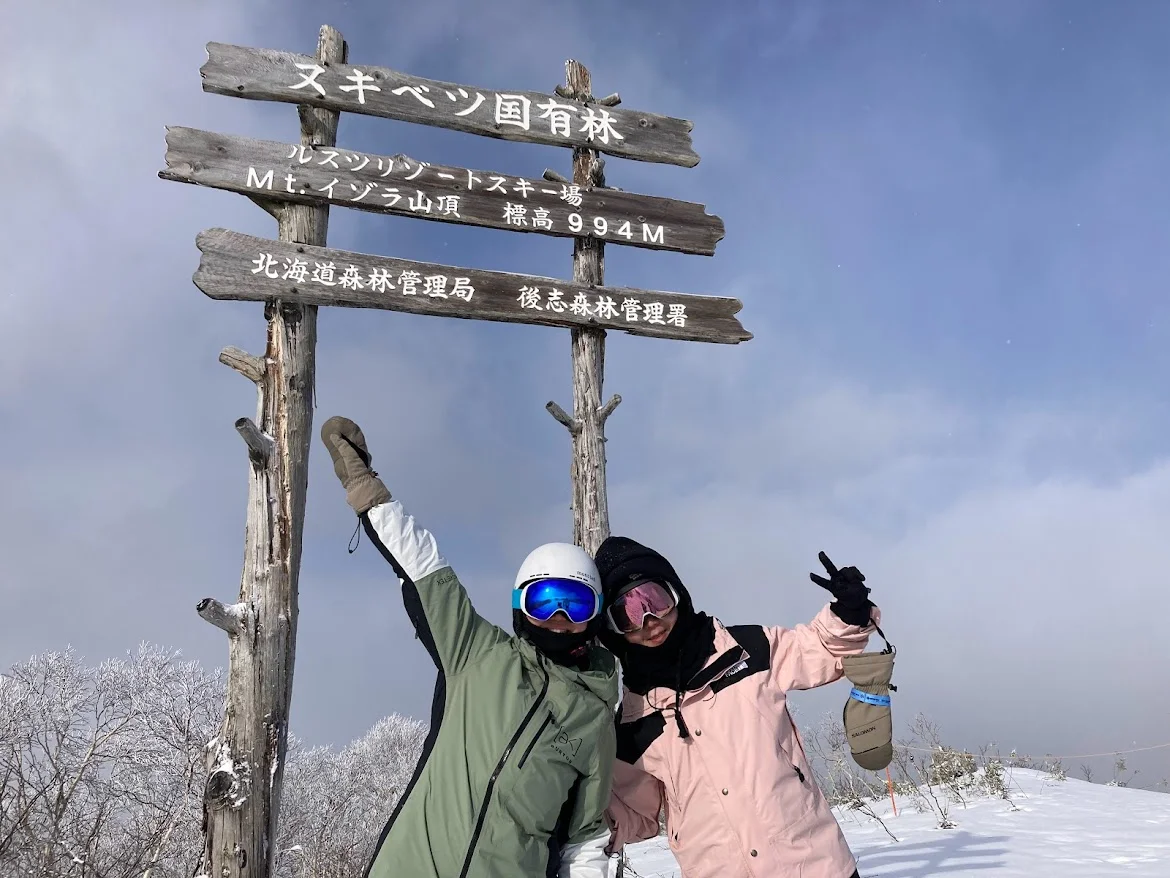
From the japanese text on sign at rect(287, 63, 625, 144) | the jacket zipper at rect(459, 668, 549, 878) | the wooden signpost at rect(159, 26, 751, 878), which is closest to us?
the jacket zipper at rect(459, 668, 549, 878)

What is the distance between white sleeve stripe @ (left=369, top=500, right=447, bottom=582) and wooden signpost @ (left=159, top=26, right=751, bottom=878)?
2048 millimetres

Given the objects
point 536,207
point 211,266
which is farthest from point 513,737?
point 536,207

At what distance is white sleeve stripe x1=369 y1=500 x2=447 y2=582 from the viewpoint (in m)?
2.41

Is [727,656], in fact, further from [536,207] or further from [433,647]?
[536,207]

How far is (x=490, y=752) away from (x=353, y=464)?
1007 mm

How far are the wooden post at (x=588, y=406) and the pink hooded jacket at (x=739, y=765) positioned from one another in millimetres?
2107

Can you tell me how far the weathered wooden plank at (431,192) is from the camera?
190 inches

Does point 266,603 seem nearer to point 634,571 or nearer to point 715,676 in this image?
point 634,571

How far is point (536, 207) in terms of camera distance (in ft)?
17.5

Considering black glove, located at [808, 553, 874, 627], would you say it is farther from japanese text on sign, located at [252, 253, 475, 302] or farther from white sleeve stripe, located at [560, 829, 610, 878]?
japanese text on sign, located at [252, 253, 475, 302]

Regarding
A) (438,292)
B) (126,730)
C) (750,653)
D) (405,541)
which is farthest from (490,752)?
(126,730)

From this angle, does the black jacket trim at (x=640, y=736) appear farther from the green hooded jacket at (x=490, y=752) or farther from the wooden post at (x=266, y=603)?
the wooden post at (x=266, y=603)

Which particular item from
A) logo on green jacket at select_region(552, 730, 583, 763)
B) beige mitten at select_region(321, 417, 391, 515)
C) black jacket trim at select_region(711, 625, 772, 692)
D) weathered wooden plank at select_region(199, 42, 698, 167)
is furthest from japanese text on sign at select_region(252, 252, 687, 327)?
logo on green jacket at select_region(552, 730, 583, 763)

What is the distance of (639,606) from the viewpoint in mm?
2703
